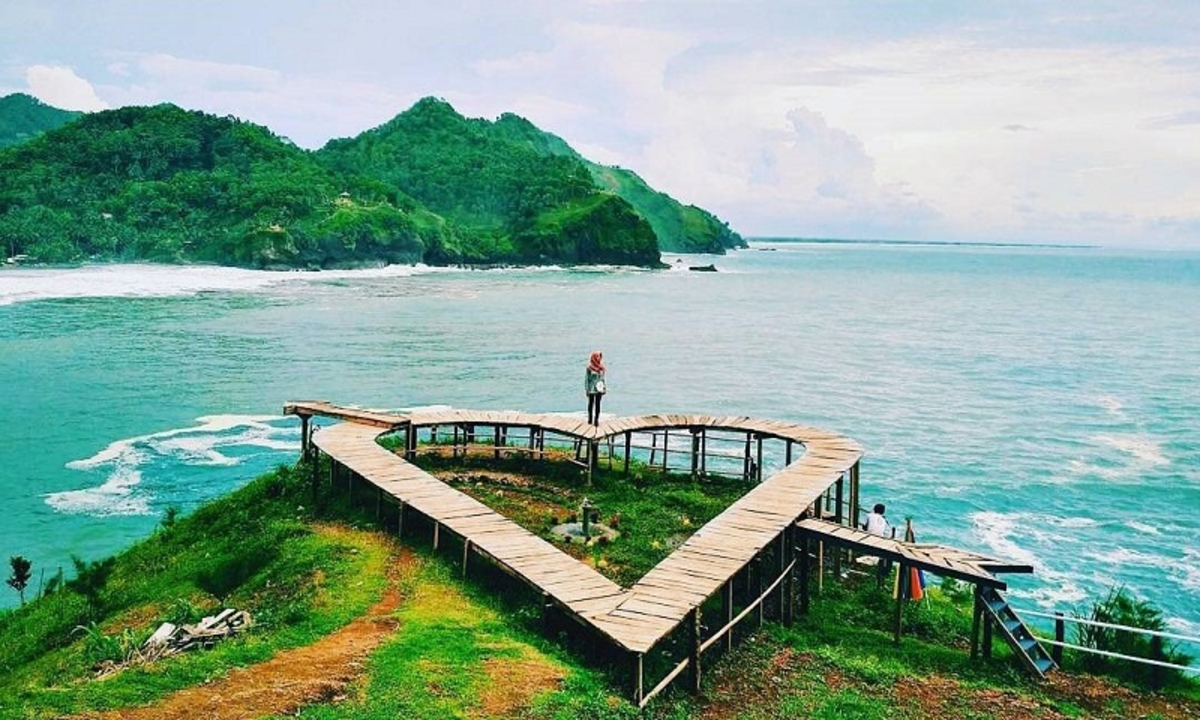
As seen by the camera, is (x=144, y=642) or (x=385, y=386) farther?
(x=385, y=386)

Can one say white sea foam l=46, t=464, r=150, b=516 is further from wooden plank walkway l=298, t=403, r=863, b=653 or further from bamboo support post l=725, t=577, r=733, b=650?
bamboo support post l=725, t=577, r=733, b=650

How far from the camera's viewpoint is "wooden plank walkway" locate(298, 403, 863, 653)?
1340cm

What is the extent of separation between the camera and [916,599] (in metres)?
17.5

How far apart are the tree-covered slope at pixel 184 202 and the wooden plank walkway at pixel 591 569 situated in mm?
110348

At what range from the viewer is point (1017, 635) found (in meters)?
14.4

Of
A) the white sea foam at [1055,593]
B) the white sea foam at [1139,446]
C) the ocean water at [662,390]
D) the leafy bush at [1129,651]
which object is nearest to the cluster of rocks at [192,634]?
the ocean water at [662,390]

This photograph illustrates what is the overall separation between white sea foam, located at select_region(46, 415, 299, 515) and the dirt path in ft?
49.3

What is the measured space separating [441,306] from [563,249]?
81.4 meters

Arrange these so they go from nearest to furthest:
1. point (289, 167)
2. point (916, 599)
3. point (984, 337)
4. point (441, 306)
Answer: point (916, 599) < point (984, 337) < point (441, 306) < point (289, 167)

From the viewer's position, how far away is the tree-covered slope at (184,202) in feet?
412

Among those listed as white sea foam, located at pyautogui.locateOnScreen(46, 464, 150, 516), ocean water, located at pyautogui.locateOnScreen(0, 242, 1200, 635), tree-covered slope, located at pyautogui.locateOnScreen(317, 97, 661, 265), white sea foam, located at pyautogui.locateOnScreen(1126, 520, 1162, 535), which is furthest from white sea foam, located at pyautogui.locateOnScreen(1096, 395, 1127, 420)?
tree-covered slope, located at pyautogui.locateOnScreen(317, 97, 661, 265)

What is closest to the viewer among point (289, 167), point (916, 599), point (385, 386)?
point (916, 599)

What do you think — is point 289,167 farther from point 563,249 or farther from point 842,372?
point 842,372

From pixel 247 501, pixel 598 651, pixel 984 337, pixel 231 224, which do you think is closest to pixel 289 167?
pixel 231 224
